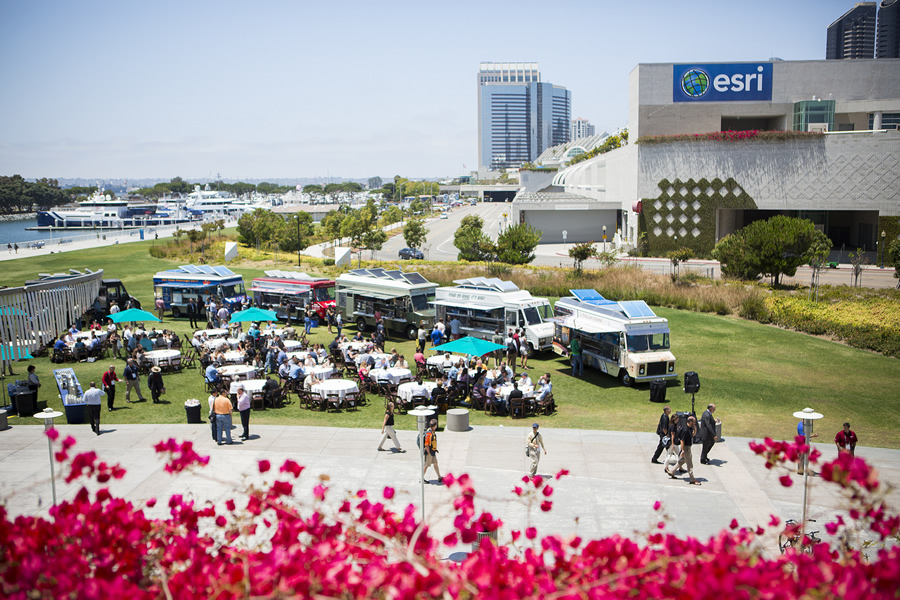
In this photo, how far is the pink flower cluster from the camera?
178 inches

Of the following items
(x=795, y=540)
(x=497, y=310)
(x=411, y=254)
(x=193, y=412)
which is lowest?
(x=193, y=412)

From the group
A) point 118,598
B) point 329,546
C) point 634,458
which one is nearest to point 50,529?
point 118,598

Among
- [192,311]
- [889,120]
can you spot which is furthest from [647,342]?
[889,120]

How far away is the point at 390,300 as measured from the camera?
28859 mm

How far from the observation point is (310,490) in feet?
41.1

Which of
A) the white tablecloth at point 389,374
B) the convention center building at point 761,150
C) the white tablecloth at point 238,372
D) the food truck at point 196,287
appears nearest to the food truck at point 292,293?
the food truck at point 196,287

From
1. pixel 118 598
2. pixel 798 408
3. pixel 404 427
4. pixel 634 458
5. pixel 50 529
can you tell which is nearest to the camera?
pixel 118 598

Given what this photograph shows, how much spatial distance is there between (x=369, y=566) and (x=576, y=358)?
17913 mm

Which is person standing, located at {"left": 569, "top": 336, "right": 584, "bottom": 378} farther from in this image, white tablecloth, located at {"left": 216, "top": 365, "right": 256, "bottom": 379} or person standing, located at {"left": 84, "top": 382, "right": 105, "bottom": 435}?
person standing, located at {"left": 84, "top": 382, "right": 105, "bottom": 435}

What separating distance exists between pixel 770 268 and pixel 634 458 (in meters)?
23.8

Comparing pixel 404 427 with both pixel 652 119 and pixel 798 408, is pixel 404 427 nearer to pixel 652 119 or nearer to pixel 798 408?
pixel 798 408

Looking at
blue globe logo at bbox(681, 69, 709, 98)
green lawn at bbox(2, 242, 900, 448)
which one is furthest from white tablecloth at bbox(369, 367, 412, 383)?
blue globe logo at bbox(681, 69, 709, 98)

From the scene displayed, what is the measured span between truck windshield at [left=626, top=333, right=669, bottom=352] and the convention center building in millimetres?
36872

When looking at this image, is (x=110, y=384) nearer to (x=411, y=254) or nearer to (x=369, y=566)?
(x=369, y=566)
